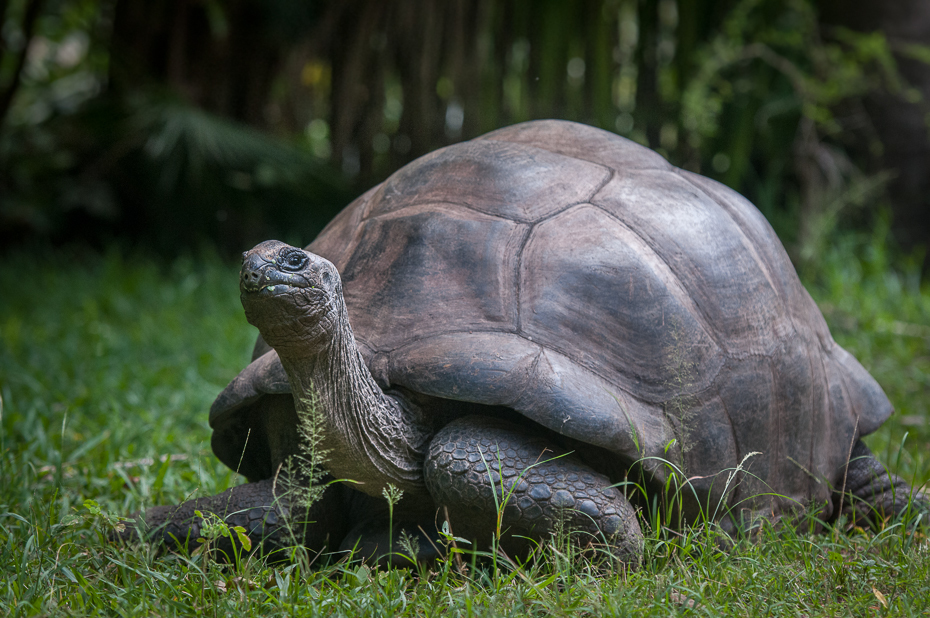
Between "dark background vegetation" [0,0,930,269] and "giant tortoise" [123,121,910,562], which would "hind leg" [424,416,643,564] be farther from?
"dark background vegetation" [0,0,930,269]

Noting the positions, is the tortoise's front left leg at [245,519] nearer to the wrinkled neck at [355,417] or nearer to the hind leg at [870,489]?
the wrinkled neck at [355,417]

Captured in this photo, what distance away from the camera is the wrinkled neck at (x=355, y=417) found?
68.0 inches

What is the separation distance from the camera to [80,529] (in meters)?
1.96

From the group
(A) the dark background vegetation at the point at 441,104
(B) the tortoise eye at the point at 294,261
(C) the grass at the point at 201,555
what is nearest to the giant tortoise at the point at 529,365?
(B) the tortoise eye at the point at 294,261

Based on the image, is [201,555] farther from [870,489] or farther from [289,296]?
[870,489]

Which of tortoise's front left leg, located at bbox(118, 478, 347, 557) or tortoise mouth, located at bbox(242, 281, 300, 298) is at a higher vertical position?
tortoise mouth, located at bbox(242, 281, 300, 298)

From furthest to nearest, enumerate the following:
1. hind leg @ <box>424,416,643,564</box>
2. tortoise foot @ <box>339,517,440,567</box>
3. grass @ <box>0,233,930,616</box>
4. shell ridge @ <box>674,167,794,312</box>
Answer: shell ridge @ <box>674,167,794,312</box> → tortoise foot @ <box>339,517,440,567</box> → hind leg @ <box>424,416,643,564</box> → grass @ <box>0,233,930,616</box>

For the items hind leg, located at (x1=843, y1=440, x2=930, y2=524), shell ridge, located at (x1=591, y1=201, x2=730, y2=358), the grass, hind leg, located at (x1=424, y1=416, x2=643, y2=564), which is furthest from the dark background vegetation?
hind leg, located at (x1=424, y1=416, x2=643, y2=564)

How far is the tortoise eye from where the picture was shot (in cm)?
160

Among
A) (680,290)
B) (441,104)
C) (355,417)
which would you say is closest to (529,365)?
(355,417)

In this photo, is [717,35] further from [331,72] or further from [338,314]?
[338,314]

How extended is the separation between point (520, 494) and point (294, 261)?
26.5 inches

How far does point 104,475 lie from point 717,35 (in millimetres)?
5252

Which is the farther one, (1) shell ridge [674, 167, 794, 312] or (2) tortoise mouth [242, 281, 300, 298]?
(1) shell ridge [674, 167, 794, 312]
